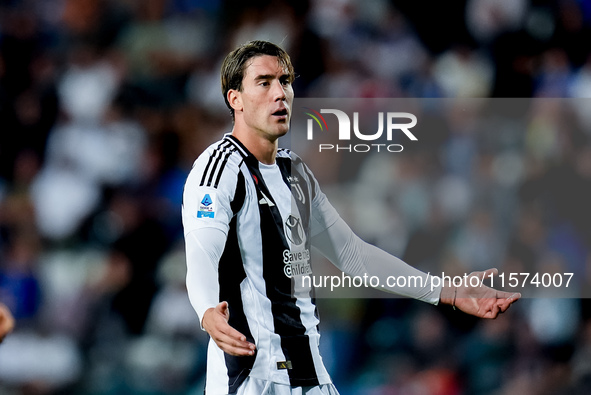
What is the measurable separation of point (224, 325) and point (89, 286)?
3521 millimetres

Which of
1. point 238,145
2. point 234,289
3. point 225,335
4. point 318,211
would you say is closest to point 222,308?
point 225,335

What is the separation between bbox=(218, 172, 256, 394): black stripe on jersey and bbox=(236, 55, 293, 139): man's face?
1.31 feet

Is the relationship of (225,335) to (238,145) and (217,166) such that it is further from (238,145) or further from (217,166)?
(238,145)

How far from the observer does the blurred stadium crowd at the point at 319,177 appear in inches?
241

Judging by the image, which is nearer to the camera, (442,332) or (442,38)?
(442,332)

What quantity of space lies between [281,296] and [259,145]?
0.73 metres

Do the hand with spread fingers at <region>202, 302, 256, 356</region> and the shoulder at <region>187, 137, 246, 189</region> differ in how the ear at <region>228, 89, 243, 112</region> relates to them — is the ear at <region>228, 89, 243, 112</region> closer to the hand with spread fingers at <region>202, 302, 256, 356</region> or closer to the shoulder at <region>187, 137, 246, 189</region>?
the shoulder at <region>187, 137, 246, 189</region>

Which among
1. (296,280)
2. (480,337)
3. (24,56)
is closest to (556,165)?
(480,337)

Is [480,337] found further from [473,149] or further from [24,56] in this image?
[24,56]

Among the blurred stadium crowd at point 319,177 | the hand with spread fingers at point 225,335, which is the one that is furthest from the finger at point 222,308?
the blurred stadium crowd at point 319,177

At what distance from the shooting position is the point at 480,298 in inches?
156

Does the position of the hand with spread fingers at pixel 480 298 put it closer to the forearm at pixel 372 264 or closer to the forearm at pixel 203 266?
the forearm at pixel 372 264

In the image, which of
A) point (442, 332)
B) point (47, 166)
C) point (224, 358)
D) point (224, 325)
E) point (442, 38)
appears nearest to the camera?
point (224, 325)

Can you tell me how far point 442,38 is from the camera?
23.7 ft
